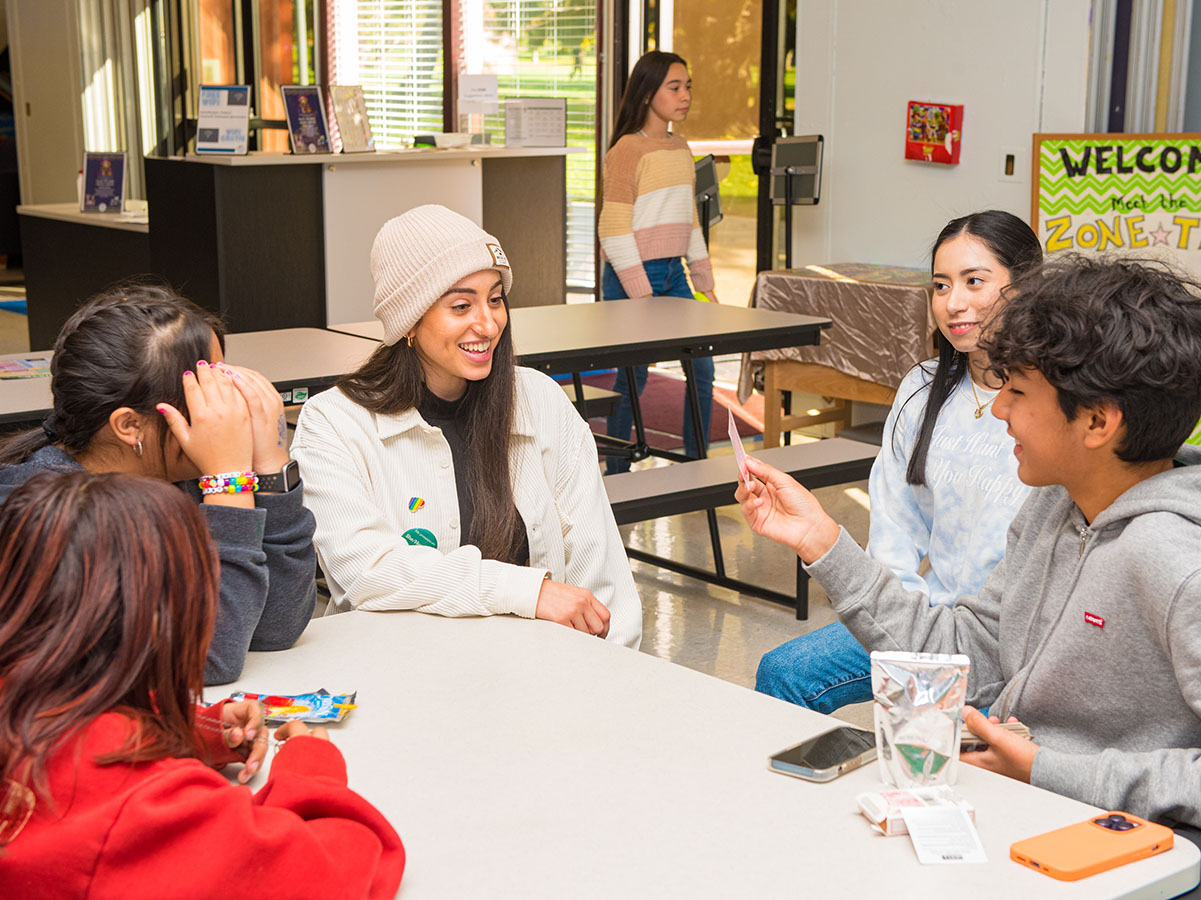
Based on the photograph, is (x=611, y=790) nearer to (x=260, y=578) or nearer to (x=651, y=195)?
(x=260, y=578)

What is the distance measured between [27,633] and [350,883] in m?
0.31

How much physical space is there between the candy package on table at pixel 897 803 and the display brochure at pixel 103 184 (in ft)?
19.8

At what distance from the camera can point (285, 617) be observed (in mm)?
1659

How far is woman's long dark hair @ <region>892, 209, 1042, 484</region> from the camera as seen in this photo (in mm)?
2152

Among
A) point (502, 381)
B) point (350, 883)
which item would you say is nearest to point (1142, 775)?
point (350, 883)

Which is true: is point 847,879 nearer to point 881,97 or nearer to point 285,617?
point 285,617

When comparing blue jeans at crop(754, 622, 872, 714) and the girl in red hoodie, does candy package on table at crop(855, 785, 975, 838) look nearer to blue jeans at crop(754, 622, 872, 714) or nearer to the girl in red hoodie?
the girl in red hoodie

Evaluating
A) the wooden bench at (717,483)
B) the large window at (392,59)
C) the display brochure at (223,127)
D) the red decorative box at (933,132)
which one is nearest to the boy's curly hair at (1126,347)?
the wooden bench at (717,483)

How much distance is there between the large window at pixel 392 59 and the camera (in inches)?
344

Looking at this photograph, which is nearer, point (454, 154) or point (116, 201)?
point (454, 154)

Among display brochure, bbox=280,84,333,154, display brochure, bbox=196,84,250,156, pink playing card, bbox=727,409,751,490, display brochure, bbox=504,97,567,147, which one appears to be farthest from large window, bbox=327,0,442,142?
pink playing card, bbox=727,409,751,490

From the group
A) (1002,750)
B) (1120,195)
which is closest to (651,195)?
(1120,195)

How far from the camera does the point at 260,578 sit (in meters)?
1.59

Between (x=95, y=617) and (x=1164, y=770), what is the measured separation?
3.29ft
